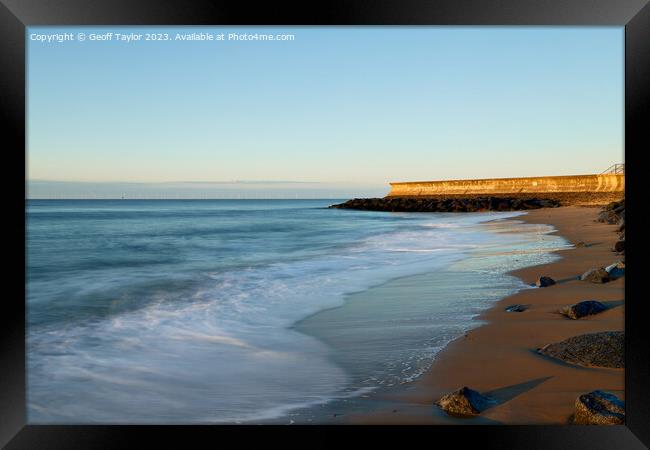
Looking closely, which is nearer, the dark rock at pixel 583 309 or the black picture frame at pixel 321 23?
the black picture frame at pixel 321 23

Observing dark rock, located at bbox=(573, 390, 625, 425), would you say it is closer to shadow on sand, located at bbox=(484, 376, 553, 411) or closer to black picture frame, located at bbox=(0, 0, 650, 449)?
black picture frame, located at bbox=(0, 0, 650, 449)

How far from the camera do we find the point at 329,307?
19.2 ft

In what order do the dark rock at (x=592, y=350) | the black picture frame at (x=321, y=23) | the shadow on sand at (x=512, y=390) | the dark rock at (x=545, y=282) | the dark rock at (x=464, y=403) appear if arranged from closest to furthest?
the black picture frame at (x=321, y=23) → the dark rock at (x=464, y=403) → the shadow on sand at (x=512, y=390) → the dark rock at (x=592, y=350) → the dark rock at (x=545, y=282)

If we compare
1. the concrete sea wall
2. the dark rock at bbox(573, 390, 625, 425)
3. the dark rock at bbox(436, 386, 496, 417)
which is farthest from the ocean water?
the concrete sea wall

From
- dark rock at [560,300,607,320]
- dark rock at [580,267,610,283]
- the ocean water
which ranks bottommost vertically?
the ocean water

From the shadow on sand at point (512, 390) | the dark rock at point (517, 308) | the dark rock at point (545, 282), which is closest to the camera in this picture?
the shadow on sand at point (512, 390)

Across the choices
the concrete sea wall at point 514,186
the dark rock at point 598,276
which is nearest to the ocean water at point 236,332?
the dark rock at point 598,276

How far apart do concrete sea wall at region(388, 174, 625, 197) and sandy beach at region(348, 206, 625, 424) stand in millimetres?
32606

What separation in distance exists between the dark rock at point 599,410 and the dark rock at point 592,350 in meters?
0.64

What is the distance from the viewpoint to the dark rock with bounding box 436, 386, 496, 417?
274cm

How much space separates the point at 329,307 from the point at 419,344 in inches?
77.2

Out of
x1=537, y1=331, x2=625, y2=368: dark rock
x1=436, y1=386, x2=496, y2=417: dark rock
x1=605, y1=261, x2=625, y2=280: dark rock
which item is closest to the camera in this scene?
x1=436, y1=386, x2=496, y2=417: dark rock

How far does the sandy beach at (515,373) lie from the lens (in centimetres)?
280

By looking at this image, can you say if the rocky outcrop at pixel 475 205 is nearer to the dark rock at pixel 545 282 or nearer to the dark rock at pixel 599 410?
the dark rock at pixel 545 282
